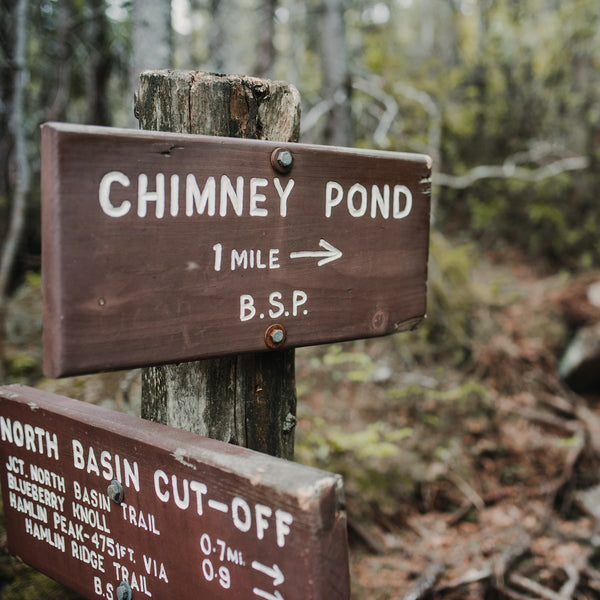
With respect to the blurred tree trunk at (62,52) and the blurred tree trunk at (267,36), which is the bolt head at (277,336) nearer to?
the blurred tree trunk at (62,52)

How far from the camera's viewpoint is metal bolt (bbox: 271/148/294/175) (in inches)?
56.2

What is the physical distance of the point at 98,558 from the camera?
1479mm

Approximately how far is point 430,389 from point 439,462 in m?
0.71

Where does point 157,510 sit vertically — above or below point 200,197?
below

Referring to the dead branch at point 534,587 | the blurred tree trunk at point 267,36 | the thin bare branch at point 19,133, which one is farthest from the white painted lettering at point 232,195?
the blurred tree trunk at point 267,36

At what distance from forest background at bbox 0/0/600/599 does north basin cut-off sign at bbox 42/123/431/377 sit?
5.72 feet

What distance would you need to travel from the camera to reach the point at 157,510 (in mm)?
1338

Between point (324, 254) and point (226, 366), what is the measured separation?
0.40 metres

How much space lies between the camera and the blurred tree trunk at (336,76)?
23.0 feet

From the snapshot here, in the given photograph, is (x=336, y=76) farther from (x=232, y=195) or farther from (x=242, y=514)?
(x=242, y=514)

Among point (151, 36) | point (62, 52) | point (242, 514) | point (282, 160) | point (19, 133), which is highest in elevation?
point (62, 52)

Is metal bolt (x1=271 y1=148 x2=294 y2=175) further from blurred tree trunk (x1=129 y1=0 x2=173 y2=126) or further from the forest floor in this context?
blurred tree trunk (x1=129 y1=0 x2=173 y2=126)

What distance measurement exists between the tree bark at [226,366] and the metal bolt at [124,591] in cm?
40

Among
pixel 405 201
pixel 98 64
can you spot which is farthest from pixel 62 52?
pixel 405 201
